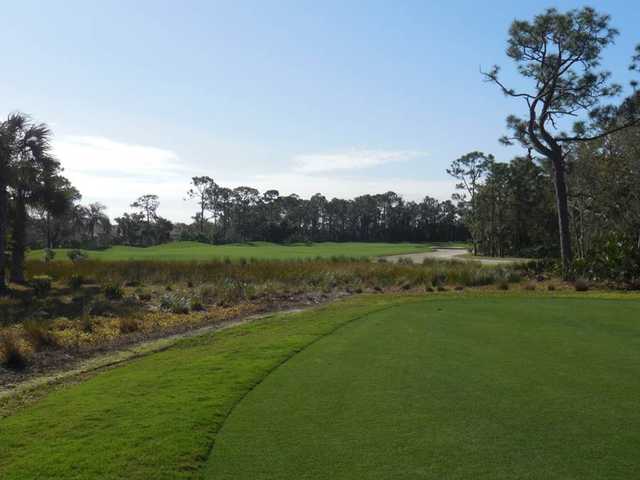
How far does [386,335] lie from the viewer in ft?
30.2

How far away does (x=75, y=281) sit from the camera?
23.0 metres

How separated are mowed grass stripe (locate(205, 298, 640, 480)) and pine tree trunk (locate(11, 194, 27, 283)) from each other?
1893 cm

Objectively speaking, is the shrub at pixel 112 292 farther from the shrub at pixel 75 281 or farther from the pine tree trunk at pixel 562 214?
the pine tree trunk at pixel 562 214

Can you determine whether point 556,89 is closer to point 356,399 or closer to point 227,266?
point 227,266

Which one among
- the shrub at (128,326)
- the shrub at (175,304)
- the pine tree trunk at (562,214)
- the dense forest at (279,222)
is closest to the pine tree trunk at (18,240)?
the shrub at (175,304)

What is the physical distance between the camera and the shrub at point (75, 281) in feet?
73.3

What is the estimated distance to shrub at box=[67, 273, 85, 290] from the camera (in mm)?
22331

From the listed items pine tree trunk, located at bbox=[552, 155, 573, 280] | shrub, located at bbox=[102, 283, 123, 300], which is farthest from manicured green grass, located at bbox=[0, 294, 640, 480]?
pine tree trunk, located at bbox=[552, 155, 573, 280]

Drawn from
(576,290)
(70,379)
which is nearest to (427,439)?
(70,379)

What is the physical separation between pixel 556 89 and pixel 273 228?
→ 7746cm

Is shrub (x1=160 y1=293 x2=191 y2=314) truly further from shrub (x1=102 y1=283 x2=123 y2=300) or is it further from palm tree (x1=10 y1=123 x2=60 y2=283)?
palm tree (x1=10 y1=123 x2=60 y2=283)

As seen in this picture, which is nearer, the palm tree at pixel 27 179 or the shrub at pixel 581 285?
the shrub at pixel 581 285

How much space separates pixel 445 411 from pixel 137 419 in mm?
2837

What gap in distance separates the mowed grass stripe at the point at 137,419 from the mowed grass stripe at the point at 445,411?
268mm
